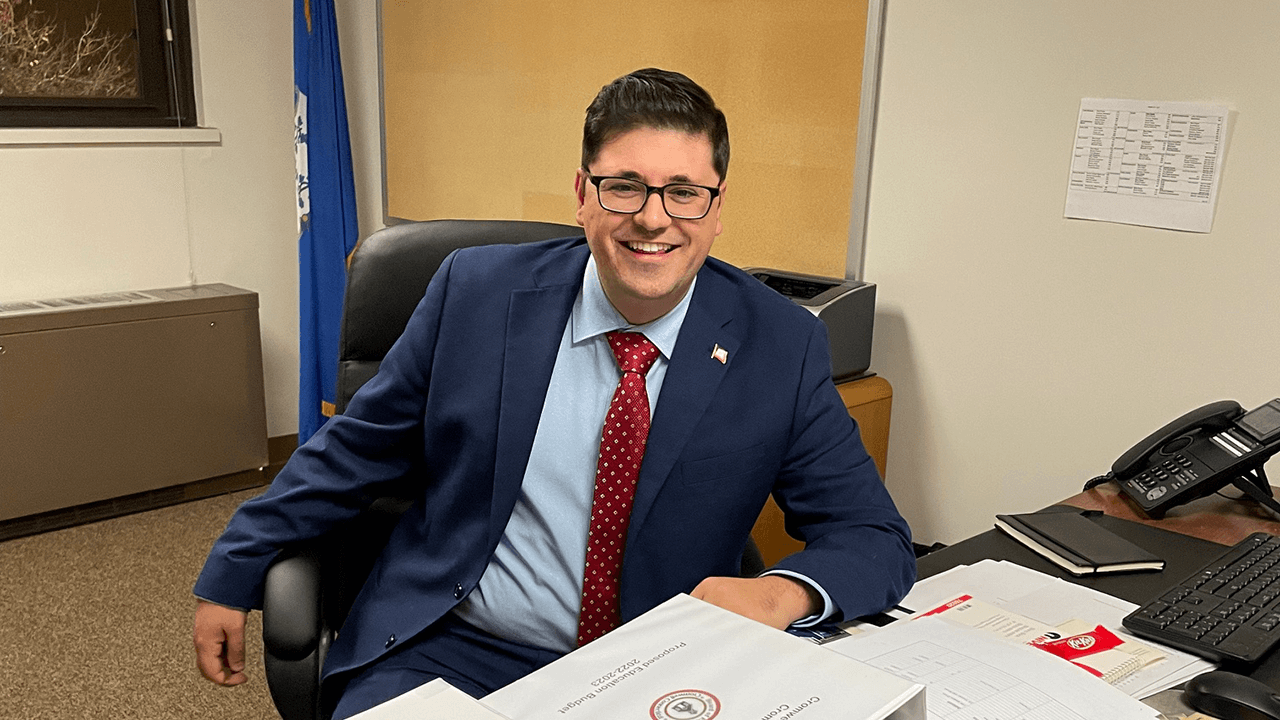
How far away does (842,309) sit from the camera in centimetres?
233

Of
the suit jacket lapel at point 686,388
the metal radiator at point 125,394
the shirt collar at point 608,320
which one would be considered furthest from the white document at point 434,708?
the metal radiator at point 125,394

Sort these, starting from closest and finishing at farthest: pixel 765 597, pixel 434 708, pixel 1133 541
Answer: pixel 434 708, pixel 765 597, pixel 1133 541

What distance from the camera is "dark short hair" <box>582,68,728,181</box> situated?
131 centimetres

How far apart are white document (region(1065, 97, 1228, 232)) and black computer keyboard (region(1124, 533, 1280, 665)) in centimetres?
93

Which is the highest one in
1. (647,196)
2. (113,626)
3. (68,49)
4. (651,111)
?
(68,49)

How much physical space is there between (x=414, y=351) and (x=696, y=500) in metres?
0.42

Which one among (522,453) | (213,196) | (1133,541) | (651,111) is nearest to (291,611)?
(522,453)

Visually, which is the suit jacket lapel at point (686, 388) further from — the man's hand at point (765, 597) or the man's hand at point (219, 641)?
the man's hand at point (219, 641)

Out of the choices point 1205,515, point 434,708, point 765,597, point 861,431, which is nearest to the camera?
point 434,708

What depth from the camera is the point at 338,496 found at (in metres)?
1.39

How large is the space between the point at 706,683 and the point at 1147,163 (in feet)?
5.77

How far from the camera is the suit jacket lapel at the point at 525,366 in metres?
1.35

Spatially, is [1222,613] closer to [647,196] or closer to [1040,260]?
[647,196]

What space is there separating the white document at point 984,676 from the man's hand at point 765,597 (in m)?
0.06
